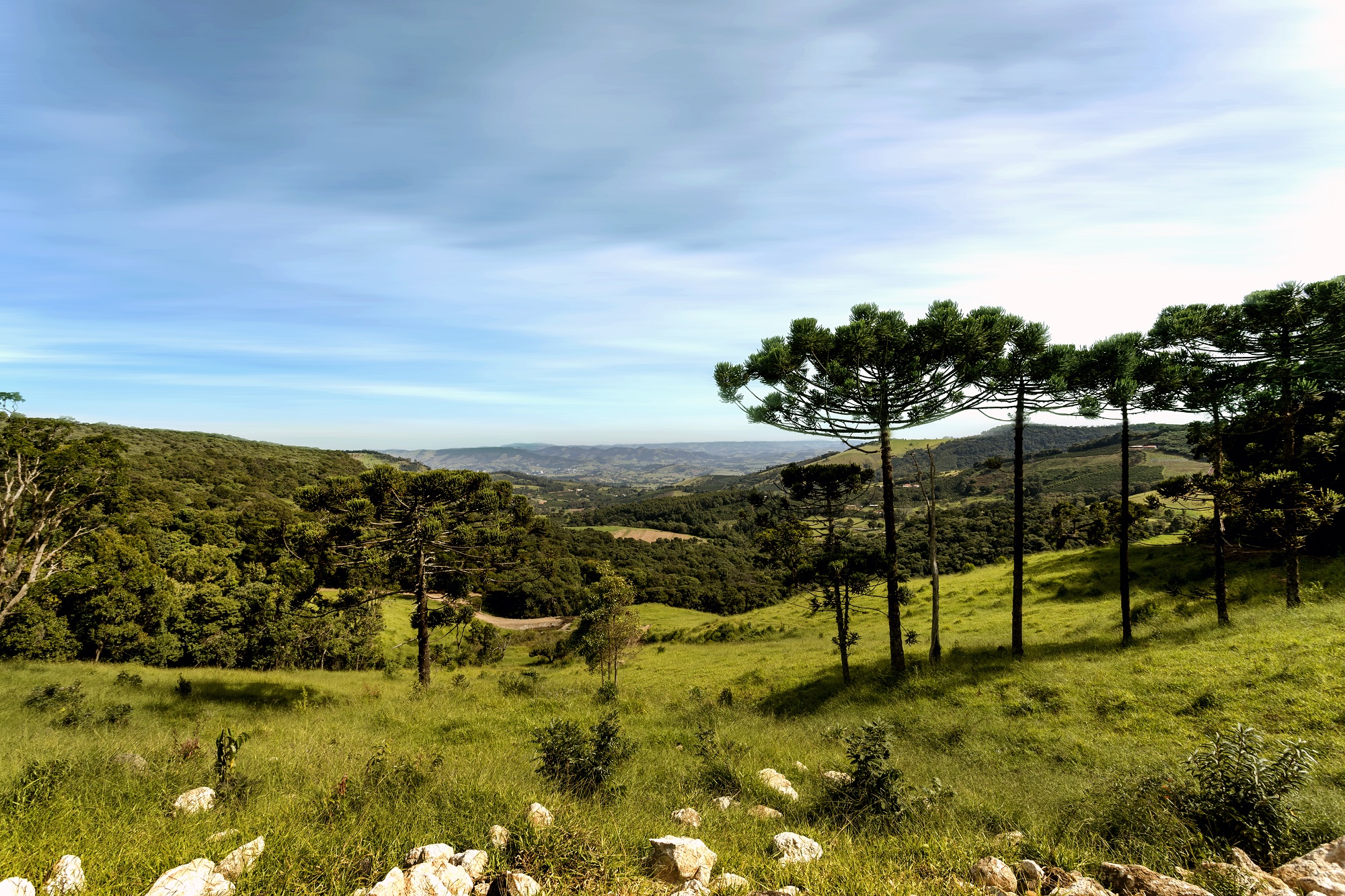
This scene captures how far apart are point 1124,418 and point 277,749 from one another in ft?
76.9

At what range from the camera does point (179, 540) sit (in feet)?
118

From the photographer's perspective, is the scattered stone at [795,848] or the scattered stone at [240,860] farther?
the scattered stone at [795,848]

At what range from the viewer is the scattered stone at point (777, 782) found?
805cm

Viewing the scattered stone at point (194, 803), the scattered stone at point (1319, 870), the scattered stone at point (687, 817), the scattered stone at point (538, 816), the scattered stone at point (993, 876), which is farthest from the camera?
the scattered stone at point (687, 817)

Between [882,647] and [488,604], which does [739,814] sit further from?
[488,604]

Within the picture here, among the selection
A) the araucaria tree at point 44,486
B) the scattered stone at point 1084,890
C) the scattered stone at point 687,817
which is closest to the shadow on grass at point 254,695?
the araucaria tree at point 44,486

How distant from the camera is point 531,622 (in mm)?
66938

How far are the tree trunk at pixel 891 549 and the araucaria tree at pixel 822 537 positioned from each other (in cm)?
53

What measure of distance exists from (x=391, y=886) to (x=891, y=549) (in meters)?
15.0

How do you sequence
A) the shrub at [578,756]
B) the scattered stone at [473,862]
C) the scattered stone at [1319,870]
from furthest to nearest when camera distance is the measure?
1. the shrub at [578,756]
2. the scattered stone at [473,862]
3. the scattered stone at [1319,870]

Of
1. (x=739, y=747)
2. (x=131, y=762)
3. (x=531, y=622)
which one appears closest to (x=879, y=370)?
(x=739, y=747)

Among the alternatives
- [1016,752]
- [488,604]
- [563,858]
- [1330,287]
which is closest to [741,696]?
[1016,752]

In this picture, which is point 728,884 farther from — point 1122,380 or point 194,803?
point 1122,380

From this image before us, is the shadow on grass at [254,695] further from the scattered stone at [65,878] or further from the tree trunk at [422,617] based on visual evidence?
the scattered stone at [65,878]
